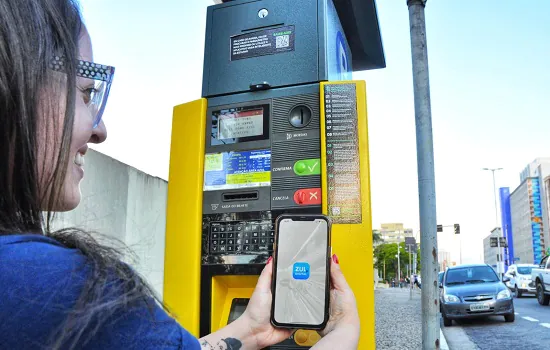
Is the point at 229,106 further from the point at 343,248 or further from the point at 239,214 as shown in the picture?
the point at 343,248

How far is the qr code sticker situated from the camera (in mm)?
2062

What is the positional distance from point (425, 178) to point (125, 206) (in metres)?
3.74

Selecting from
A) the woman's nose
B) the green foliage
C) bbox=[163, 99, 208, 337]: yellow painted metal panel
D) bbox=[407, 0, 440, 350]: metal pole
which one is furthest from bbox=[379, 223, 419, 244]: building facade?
the woman's nose

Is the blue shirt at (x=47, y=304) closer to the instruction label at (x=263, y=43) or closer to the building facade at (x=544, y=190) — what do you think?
the instruction label at (x=263, y=43)

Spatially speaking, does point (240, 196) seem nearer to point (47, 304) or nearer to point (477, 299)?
point (47, 304)

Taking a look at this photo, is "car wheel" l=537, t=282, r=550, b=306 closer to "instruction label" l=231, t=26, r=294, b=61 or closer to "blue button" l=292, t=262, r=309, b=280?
"instruction label" l=231, t=26, r=294, b=61

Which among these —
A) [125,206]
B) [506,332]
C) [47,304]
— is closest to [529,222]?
[506,332]

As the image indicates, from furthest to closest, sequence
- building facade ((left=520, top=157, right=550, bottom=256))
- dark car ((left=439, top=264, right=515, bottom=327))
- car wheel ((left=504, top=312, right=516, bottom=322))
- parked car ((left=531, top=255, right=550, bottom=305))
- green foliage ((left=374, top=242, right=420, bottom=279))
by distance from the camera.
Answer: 1. building facade ((left=520, top=157, right=550, bottom=256))
2. green foliage ((left=374, top=242, right=420, bottom=279))
3. parked car ((left=531, top=255, right=550, bottom=305))
4. car wheel ((left=504, top=312, right=516, bottom=322))
5. dark car ((left=439, top=264, right=515, bottom=327))

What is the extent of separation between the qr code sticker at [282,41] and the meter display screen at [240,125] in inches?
12.0

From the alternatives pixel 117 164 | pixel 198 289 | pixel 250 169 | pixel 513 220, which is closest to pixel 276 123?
pixel 250 169

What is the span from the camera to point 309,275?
4.40 ft

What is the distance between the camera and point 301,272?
52.8 inches

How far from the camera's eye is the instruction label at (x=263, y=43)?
206 centimetres

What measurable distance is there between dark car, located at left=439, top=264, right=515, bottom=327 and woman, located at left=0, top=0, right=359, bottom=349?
34.0 ft
